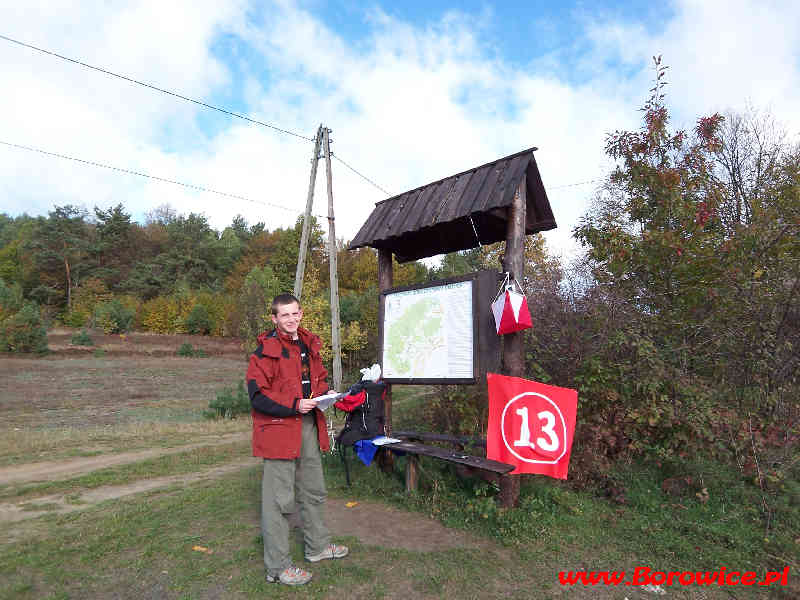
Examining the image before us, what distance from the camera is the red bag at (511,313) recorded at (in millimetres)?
4523

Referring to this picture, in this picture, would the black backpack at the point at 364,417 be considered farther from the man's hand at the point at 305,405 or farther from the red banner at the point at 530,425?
the man's hand at the point at 305,405

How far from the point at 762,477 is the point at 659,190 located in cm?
369

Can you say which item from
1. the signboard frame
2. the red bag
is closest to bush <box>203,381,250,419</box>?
the signboard frame

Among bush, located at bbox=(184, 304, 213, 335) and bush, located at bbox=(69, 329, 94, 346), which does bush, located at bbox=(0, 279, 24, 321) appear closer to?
bush, located at bbox=(69, 329, 94, 346)

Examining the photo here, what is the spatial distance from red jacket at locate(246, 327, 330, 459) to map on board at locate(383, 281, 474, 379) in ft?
6.26

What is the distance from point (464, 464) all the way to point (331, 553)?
152 centimetres

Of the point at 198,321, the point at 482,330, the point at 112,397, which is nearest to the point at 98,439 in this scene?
the point at 482,330

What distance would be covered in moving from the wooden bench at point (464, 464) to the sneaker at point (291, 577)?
180cm

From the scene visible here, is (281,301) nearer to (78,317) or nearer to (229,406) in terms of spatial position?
(229,406)

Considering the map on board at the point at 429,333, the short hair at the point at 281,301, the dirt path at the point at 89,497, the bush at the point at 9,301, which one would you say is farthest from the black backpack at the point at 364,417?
the bush at the point at 9,301

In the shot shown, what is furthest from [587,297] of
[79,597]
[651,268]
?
[79,597]

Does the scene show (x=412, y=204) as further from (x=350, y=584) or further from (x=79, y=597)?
(x=79, y=597)

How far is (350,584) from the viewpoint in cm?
344

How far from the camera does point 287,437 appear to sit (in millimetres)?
3512
